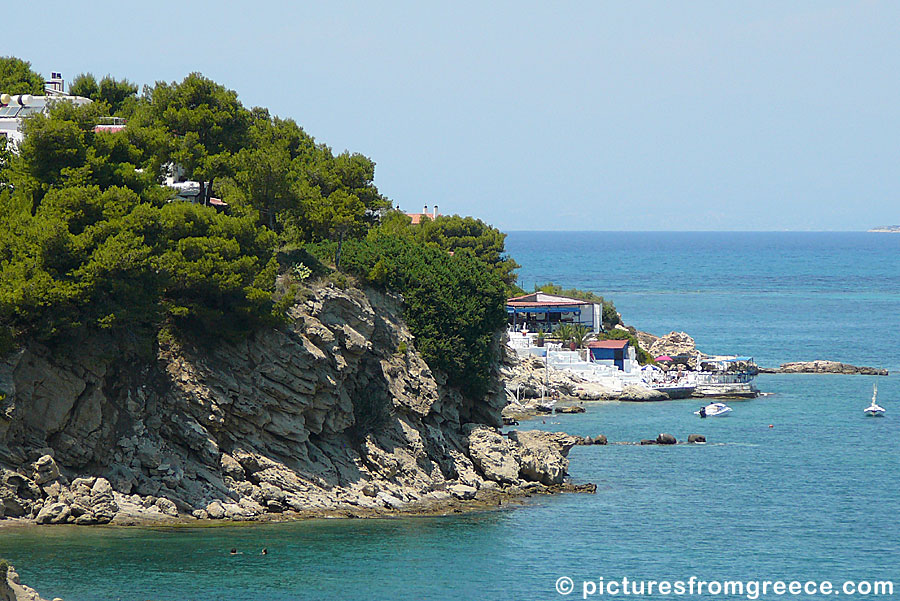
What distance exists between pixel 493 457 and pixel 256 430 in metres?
12.4

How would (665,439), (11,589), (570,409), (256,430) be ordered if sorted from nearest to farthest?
(11,589)
(256,430)
(665,439)
(570,409)

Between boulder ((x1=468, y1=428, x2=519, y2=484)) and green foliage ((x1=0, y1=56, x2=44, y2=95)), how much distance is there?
38.3 meters

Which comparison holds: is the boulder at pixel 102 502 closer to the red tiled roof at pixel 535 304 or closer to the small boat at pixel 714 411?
the small boat at pixel 714 411

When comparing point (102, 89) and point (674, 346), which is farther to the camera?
point (674, 346)

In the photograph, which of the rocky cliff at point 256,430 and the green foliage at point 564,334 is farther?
the green foliage at point 564,334

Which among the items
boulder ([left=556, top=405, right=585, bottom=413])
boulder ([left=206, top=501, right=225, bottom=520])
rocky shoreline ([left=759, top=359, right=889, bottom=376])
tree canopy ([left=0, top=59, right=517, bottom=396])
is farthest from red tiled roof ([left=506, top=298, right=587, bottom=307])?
boulder ([left=206, top=501, right=225, bottom=520])

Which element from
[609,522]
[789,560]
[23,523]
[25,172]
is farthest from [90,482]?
[789,560]

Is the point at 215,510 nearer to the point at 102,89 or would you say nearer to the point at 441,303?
the point at 441,303

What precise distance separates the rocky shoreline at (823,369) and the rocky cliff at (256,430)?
54027 mm

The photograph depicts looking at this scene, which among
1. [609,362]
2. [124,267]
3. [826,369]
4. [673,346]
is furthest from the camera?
[826,369]

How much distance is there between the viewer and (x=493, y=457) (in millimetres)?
53844

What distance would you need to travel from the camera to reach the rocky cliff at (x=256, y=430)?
40344 millimetres

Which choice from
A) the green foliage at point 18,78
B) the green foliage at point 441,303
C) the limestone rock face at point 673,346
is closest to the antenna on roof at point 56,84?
the green foliage at point 18,78

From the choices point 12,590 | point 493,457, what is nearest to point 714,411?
point 493,457
